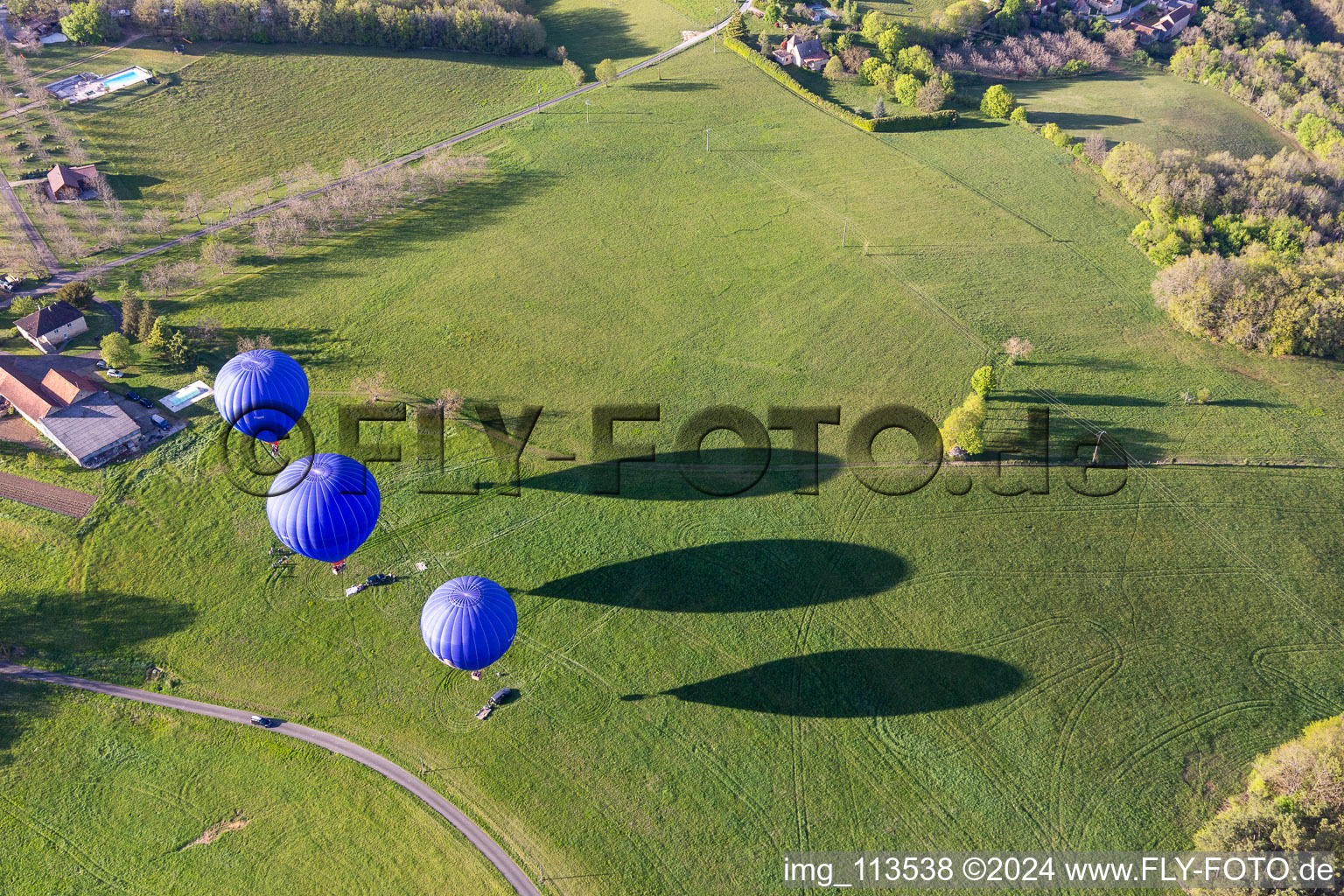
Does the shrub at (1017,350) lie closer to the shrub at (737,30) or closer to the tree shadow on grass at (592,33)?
the shrub at (737,30)

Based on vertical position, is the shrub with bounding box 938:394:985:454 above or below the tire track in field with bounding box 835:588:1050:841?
above

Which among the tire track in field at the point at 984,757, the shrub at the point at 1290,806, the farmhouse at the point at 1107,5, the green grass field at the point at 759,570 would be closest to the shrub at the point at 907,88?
the green grass field at the point at 759,570

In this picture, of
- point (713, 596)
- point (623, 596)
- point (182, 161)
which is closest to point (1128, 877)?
point (713, 596)

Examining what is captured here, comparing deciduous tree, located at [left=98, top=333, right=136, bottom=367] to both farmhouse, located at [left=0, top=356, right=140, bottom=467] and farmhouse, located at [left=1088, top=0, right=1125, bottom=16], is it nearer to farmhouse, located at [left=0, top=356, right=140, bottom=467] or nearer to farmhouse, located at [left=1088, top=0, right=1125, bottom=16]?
farmhouse, located at [left=0, top=356, right=140, bottom=467]

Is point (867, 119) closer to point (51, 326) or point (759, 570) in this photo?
point (759, 570)

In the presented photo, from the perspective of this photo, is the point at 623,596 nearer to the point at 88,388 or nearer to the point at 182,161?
the point at 88,388

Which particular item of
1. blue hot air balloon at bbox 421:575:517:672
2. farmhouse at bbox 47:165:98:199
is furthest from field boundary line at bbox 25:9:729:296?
blue hot air balloon at bbox 421:575:517:672

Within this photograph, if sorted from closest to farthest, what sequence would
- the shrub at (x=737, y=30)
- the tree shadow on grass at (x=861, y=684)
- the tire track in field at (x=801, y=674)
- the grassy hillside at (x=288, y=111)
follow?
1. the tire track in field at (x=801, y=674)
2. the tree shadow on grass at (x=861, y=684)
3. the grassy hillside at (x=288, y=111)
4. the shrub at (x=737, y=30)

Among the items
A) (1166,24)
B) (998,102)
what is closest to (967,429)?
(998,102)
